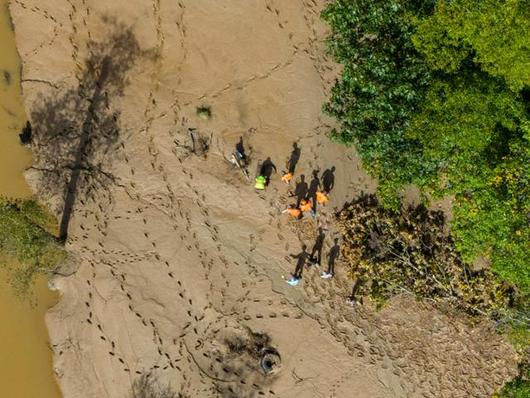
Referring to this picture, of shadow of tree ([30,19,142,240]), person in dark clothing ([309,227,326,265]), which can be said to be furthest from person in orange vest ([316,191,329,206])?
shadow of tree ([30,19,142,240])

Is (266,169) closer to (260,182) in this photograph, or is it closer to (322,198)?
(260,182)

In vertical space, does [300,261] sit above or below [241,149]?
below

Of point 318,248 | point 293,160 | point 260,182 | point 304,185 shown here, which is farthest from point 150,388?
point 293,160

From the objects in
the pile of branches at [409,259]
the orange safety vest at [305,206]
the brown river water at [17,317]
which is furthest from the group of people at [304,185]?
the brown river water at [17,317]

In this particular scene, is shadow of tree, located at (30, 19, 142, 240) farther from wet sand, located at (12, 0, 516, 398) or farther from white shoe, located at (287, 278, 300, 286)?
white shoe, located at (287, 278, 300, 286)

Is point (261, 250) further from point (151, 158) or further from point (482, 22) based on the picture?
point (482, 22)

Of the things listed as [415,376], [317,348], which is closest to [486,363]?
[415,376]
